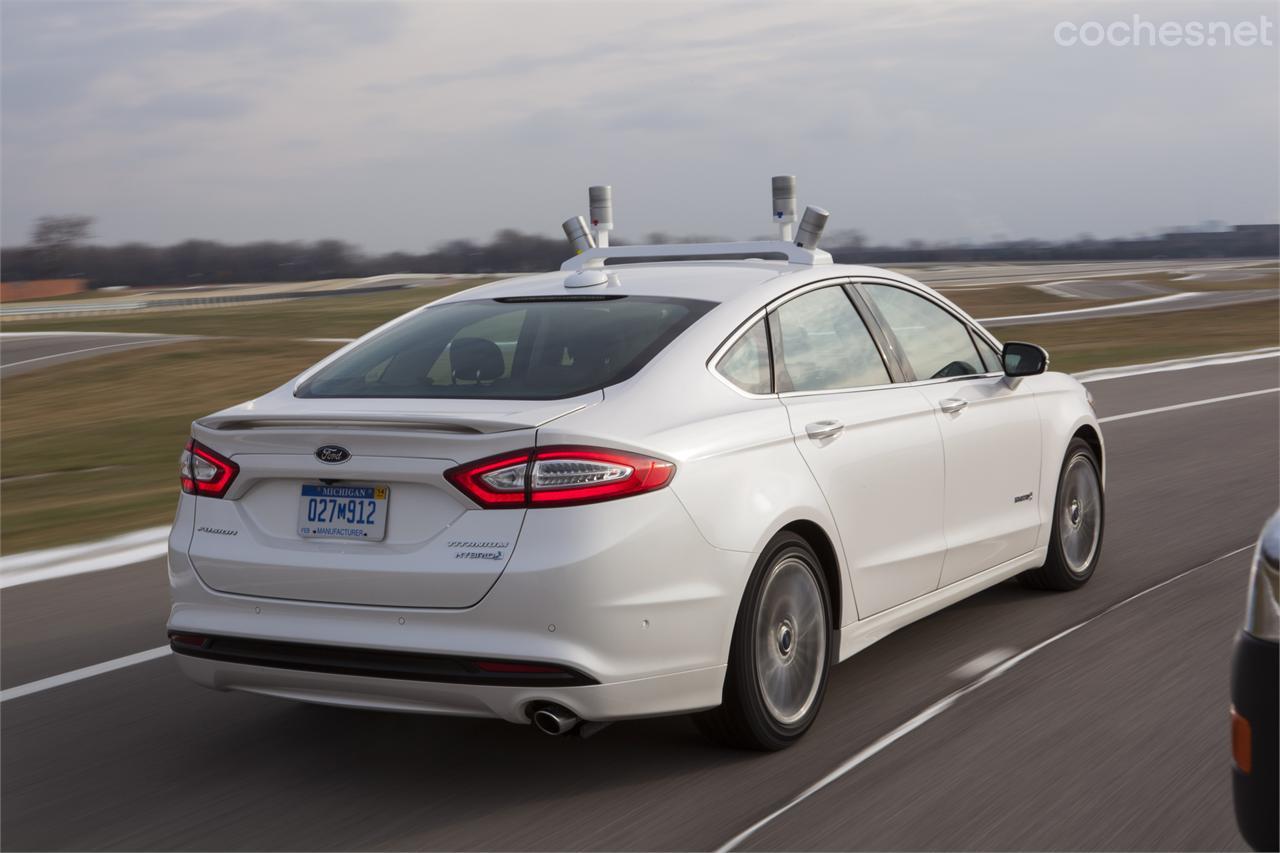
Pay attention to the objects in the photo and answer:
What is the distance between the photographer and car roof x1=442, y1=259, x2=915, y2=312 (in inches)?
208

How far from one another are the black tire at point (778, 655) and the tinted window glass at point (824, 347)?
2.16 feet

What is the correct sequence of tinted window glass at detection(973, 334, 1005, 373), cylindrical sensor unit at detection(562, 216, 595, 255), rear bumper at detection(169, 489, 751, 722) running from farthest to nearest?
cylindrical sensor unit at detection(562, 216, 595, 255) → tinted window glass at detection(973, 334, 1005, 373) → rear bumper at detection(169, 489, 751, 722)

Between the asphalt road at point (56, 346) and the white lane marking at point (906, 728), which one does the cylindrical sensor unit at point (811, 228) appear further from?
the asphalt road at point (56, 346)

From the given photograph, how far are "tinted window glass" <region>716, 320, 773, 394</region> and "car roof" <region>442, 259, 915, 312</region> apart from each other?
0.16m

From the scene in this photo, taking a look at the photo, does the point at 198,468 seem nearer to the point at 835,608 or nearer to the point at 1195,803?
the point at 835,608

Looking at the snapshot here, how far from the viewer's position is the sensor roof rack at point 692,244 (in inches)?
233

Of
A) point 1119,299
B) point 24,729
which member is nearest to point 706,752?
point 24,729

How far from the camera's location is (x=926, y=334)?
6141 millimetres

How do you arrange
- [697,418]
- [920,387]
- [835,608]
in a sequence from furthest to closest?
[920,387], [835,608], [697,418]

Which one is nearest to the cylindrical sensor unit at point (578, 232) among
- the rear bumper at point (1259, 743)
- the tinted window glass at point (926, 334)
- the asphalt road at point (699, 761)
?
the tinted window glass at point (926, 334)

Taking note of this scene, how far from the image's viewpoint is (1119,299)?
192 feet

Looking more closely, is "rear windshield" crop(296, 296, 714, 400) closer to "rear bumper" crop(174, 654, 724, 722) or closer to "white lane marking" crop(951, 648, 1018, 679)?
"rear bumper" crop(174, 654, 724, 722)

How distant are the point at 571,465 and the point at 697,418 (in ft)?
1.86

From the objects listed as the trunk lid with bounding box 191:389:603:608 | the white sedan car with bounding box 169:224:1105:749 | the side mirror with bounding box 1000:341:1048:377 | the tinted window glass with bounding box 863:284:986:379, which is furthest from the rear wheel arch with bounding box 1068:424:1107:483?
the trunk lid with bounding box 191:389:603:608
